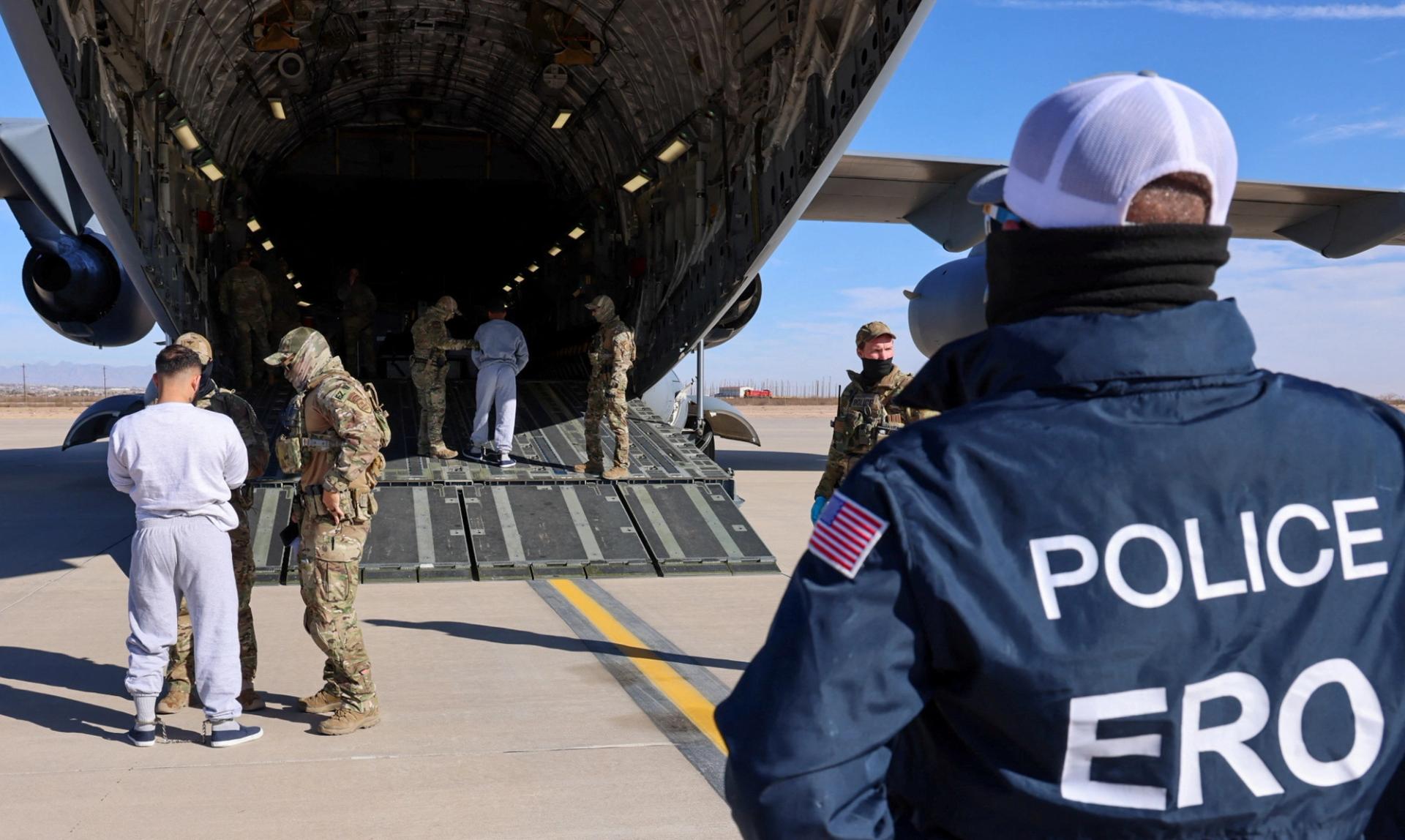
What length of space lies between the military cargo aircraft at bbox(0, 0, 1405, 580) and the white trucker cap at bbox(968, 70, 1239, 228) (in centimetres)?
182

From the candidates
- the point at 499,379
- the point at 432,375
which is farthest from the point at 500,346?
the point at 432,375

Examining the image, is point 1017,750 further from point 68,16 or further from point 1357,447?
point 68,16

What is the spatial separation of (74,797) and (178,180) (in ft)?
30.4

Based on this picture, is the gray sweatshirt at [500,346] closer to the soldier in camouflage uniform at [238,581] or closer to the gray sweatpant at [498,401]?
the gray sweatpant at [498,401]

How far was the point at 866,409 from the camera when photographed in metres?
6.54

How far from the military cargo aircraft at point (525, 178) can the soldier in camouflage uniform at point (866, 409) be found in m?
2.07

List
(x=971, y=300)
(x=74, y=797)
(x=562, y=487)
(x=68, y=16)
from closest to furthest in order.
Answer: (x=971, y=300) < (x=74, y=797) < (x=68, y=16) < (x=562, y=487)

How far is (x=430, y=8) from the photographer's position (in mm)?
13258

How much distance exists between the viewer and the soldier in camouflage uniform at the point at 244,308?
12766mm

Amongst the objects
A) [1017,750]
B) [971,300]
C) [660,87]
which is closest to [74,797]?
[971,300]

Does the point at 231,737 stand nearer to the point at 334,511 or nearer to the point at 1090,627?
the point at 334,511

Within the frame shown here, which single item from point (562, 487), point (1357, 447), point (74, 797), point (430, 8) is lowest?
point (74, 797)

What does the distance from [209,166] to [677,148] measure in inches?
Result: 217

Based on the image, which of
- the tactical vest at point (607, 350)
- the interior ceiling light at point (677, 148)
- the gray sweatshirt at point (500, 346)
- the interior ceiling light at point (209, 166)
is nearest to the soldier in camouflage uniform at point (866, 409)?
the tactical vest at point (607, 350)
